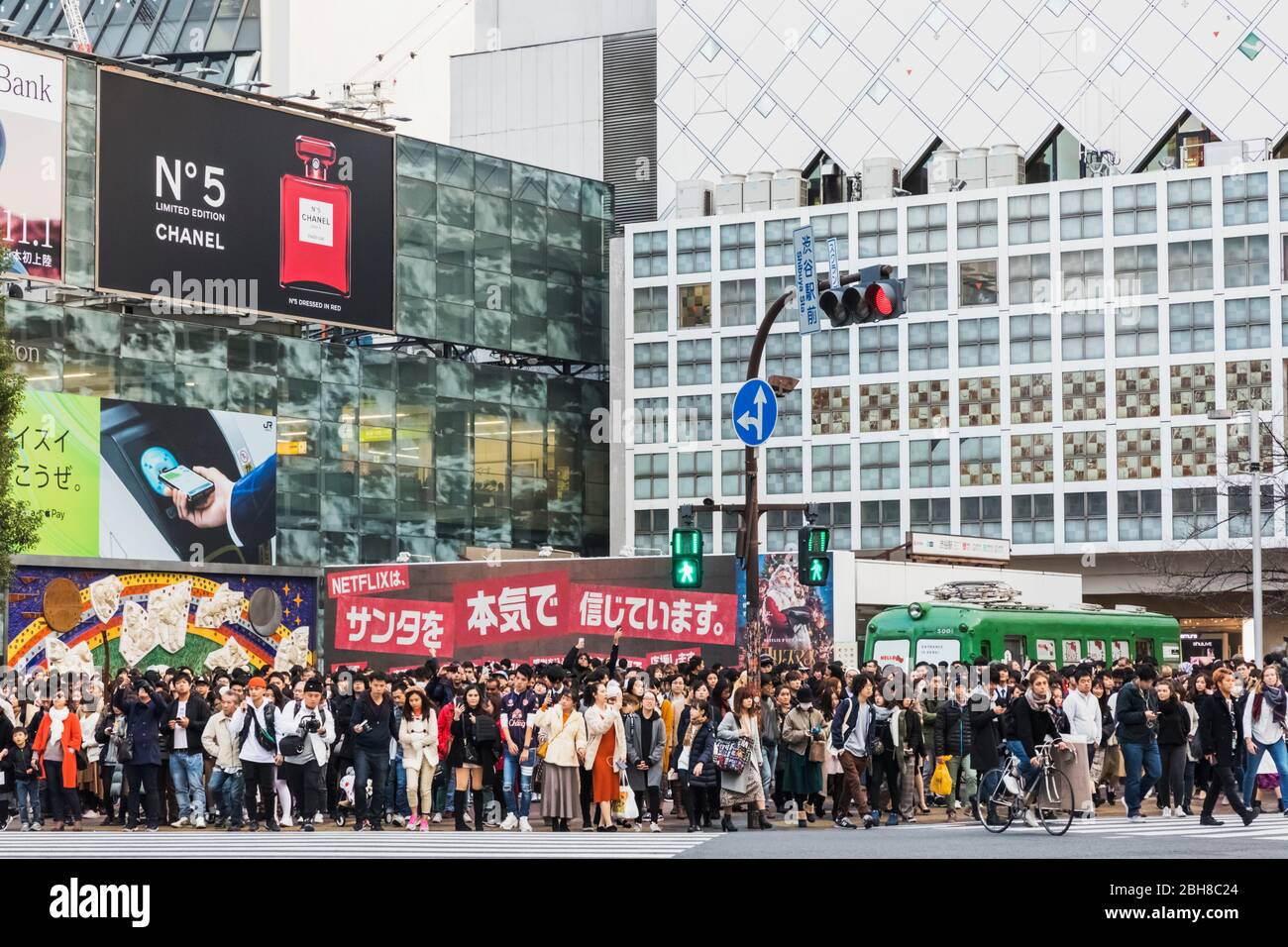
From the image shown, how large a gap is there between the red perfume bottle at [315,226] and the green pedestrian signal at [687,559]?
3797 cm

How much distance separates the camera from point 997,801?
808 inches

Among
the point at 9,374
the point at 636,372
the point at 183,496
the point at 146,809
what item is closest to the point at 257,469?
the point at 183,496

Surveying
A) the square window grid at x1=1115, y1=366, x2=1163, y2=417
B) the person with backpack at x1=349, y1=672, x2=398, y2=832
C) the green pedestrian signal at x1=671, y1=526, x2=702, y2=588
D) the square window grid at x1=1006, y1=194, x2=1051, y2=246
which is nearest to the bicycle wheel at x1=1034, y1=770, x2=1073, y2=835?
the green pedestrian signal at x1=671, y1=526, x2=702, y2=588

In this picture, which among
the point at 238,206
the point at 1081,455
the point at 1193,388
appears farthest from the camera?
the point at 1081,455

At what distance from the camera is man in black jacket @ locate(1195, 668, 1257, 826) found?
72.1ft

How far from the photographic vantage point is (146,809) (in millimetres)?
24156

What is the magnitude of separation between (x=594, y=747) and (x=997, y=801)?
4420 mm

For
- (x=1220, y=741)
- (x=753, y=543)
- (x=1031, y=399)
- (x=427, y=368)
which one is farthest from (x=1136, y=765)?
(x=1031, y=399)

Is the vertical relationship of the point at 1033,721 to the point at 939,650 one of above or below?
below

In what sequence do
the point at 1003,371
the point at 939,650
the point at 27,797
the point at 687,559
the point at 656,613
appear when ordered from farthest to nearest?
the point at 1003,371 < the point at 656,613 < the point at 939,650 < the point at 27,797 < the point at 687,559

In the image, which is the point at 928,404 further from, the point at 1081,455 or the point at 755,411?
the point at 755,411

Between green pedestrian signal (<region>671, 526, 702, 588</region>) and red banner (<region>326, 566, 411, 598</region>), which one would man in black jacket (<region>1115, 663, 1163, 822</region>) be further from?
red banner (<region>326, 566, 411, 598</region>)

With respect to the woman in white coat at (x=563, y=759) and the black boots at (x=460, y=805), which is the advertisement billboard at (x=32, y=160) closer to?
the black boots at (x=460, y=805)

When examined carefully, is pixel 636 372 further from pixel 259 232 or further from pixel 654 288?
pixel 259 232
